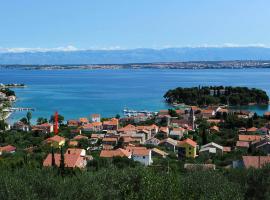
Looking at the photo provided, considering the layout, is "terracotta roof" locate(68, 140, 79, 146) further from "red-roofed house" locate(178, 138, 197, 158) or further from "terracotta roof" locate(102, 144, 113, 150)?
"red-roofed house" locate(178, 138, 197, 158)

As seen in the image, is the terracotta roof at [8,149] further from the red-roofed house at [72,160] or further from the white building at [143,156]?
the white building at [143,156]

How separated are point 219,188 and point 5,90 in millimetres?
45478

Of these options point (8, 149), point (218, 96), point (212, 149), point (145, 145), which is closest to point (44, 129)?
point (8, 149)

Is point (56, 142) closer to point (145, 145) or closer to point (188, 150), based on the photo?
point (145, 145)

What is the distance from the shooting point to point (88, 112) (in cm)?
3562

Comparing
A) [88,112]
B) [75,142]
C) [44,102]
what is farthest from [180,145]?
[44,102]

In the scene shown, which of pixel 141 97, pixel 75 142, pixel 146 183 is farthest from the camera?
pixel 141 97

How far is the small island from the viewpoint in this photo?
39.5m

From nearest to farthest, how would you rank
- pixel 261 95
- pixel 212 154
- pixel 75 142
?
pixel 212 154, pixel 75 142, pixel 261 95

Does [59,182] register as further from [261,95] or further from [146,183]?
[261,95]

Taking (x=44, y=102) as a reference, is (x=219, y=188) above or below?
above

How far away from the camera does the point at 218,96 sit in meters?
41.3

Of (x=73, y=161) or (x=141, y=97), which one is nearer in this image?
(x=73, y=161)

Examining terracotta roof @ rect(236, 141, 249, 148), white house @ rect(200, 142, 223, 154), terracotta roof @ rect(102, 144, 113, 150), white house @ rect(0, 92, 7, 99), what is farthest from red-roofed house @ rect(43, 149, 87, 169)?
white house @ rect(0, 92, 7, 99)
